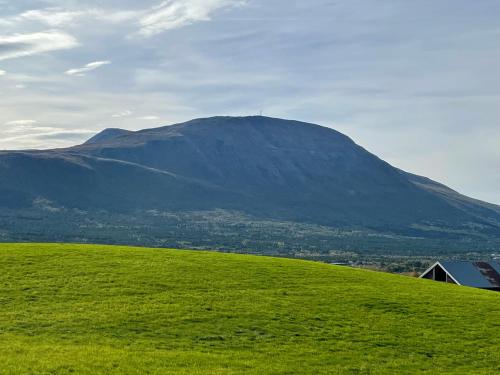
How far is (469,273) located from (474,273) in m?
0.64

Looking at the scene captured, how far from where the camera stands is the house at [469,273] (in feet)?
247

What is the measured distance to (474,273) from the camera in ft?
251

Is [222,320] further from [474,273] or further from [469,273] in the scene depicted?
[474,273]

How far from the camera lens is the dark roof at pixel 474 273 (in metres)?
75.1

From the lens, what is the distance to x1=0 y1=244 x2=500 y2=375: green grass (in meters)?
26.6

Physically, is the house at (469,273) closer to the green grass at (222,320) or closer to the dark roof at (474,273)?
the dark roof at (474,273)

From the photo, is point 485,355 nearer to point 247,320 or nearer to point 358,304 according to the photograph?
point 358,304

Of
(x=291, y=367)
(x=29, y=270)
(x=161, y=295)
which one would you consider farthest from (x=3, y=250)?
(x=291, y=367)

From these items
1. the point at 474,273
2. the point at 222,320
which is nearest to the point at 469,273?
the point at 474,273

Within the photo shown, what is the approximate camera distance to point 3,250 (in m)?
49.7

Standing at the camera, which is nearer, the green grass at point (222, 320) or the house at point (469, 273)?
the green grass at point (222, 320)

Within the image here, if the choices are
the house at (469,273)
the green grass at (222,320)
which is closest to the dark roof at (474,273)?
the house at (469,273)

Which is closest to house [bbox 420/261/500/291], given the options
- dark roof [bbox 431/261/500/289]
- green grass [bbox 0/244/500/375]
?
dark roof [bbox 431/261/500/289]

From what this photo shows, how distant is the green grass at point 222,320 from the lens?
26562 millimetres
